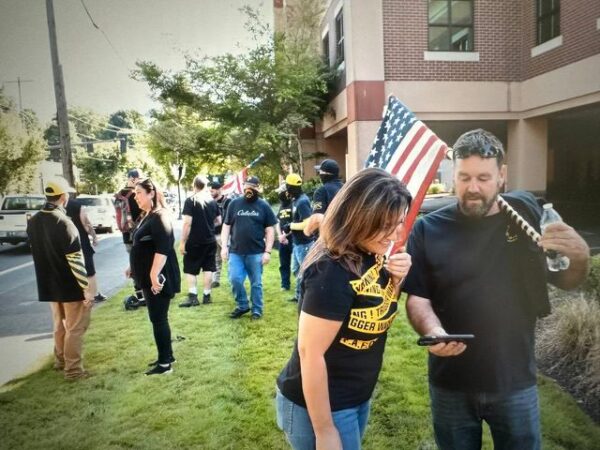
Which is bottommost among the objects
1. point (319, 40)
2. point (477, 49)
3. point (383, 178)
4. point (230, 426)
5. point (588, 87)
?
point (230, 426)

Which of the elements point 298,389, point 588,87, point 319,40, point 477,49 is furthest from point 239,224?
point 319,40

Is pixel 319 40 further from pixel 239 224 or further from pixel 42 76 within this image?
pixel 42 76

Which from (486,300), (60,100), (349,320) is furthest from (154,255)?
(486,300)

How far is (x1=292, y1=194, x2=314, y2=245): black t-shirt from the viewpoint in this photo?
238 inches

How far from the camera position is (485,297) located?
1815mm

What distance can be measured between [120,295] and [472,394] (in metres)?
6.66

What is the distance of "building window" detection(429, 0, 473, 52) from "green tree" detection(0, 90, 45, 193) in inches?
357

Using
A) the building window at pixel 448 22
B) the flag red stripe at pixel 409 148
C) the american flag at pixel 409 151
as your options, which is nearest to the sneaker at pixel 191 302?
the american flag at pixel 409 151

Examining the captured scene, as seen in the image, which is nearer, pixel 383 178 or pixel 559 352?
pixel 383 178

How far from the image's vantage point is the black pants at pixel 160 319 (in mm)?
3916

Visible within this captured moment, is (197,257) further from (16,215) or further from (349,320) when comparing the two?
(349,320)

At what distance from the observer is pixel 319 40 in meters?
13.9

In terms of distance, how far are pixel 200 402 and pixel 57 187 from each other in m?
2.24

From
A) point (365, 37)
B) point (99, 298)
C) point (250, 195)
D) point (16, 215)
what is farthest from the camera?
point (365, 37)
